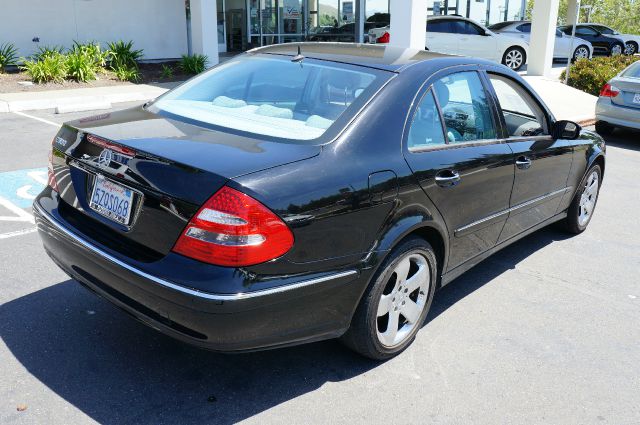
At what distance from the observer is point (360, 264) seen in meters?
3.07

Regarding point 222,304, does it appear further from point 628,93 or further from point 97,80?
point 97,80

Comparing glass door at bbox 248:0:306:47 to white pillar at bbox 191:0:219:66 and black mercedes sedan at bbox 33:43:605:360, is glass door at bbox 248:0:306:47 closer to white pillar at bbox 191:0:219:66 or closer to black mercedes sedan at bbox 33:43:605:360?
white pillar at bbox 191:0:219:66

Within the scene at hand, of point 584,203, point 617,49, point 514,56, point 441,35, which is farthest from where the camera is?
point 617,49

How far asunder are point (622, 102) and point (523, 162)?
23.5 ft

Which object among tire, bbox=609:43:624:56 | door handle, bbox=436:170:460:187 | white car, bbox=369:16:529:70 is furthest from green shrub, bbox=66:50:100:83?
tire, bbox=609:43:624:56

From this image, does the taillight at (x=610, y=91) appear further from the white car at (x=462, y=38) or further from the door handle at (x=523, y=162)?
the white car at (x=462, y=38)

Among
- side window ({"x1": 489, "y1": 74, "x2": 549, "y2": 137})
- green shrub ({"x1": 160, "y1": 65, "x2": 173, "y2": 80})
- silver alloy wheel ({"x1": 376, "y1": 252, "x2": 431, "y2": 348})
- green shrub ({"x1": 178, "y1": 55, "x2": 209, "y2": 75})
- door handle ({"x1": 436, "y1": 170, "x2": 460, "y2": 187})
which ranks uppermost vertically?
side window ({"x1": 489, "y1": 74, "x2": 549, "y2": 137})

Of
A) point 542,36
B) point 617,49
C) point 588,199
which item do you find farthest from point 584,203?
point 617,49

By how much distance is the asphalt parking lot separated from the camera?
3037 mm

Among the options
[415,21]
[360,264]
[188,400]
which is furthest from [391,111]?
[415,21]

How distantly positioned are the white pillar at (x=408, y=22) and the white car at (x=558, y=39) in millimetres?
7862

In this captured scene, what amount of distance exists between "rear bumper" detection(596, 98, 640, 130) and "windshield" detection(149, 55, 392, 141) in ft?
27.0

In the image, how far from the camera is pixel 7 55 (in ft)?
48.6

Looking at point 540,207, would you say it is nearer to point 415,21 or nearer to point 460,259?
point 460,259
